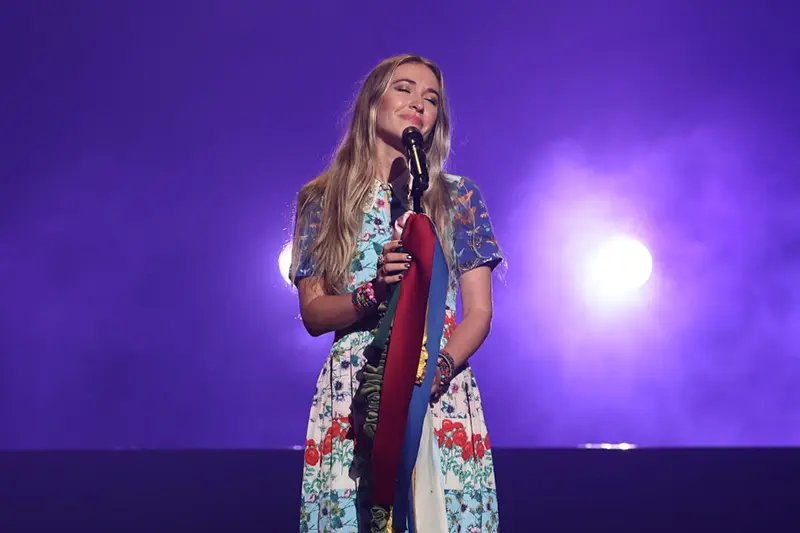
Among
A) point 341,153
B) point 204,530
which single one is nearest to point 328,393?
point 341,153

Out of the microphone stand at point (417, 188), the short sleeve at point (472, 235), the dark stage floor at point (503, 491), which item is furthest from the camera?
the dark stage floor at point (503, 491)

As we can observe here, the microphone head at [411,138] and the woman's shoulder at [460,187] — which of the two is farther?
the woman's shoulder at [460,187]

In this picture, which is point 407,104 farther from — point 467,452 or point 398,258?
point 467,452

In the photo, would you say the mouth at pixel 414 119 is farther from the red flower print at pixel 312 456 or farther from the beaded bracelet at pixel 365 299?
the red flower print at pixel 312 456

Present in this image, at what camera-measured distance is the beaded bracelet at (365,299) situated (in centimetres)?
117

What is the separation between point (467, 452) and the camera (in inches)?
48.7

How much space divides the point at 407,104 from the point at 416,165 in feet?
1.17

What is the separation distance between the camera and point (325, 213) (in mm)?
1392

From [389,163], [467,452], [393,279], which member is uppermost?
[389,163]

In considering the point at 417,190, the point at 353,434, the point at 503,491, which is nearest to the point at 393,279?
the point at 417,190

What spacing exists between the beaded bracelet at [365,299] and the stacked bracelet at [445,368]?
0.12 meters

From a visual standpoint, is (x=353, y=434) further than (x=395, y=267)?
Yes

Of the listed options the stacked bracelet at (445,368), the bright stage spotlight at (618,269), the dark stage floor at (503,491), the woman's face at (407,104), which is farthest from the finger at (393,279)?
the bright stage spotlight at (618,269)

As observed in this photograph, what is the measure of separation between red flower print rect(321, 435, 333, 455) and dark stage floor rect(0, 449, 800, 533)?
145cm
